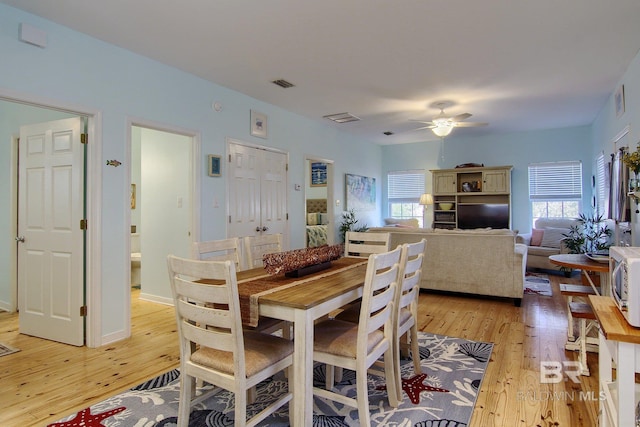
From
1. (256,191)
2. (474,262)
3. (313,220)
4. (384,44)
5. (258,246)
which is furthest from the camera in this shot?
(313,220)

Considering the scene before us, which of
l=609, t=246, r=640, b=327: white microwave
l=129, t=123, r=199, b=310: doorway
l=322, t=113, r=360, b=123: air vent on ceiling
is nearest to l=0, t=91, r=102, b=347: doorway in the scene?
l=129, t=123, r=199, b=310: doorway

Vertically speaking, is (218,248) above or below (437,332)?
above

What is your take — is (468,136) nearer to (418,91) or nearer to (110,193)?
(418,91)

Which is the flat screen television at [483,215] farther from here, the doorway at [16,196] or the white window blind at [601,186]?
the doorway at [16,196]

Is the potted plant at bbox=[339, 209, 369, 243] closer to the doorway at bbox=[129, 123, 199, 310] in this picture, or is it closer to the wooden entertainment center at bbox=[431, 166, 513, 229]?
the wooden entertainment center at bbox=[431, 166, 513, 229]

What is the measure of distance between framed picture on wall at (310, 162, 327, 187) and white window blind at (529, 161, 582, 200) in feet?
14.5

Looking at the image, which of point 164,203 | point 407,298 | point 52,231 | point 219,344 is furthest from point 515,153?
point 52,231

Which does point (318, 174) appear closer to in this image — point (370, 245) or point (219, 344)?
point (370, 245)

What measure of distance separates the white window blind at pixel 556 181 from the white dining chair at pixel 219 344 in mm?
6880

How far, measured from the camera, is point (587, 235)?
5.93 m

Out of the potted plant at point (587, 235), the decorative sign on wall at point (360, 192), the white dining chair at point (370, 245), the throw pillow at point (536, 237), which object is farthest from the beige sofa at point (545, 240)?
the white dining chair at point (370, 245)

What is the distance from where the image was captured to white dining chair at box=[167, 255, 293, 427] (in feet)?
5.25

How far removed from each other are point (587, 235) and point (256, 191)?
5.28m

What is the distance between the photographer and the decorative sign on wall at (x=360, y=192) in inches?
279
